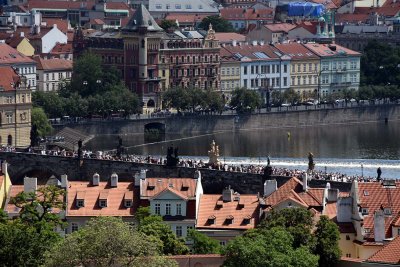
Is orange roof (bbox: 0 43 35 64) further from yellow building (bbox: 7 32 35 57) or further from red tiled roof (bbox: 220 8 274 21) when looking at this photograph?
red tiled roof (bbox: 220 8 274 21)

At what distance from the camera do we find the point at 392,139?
124 m

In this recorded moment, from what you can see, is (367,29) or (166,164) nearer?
(166,164)

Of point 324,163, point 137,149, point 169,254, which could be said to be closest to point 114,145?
point 137,149

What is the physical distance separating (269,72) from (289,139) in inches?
847

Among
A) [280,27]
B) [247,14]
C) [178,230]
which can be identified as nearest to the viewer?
[178,230]

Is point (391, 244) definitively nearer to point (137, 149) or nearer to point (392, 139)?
point (137, 149)

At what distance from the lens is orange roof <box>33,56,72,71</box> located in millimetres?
136750

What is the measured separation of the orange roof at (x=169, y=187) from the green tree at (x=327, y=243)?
924cm

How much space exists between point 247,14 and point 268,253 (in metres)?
122

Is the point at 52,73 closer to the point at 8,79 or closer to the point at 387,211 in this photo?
the point at 8,79

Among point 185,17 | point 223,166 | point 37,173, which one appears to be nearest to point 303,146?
point 37,173

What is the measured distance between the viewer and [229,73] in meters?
144

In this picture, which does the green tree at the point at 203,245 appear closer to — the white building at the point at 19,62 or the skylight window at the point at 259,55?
the white building at the point at 19,62

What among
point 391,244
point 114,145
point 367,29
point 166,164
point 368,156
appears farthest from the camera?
point 367,29
